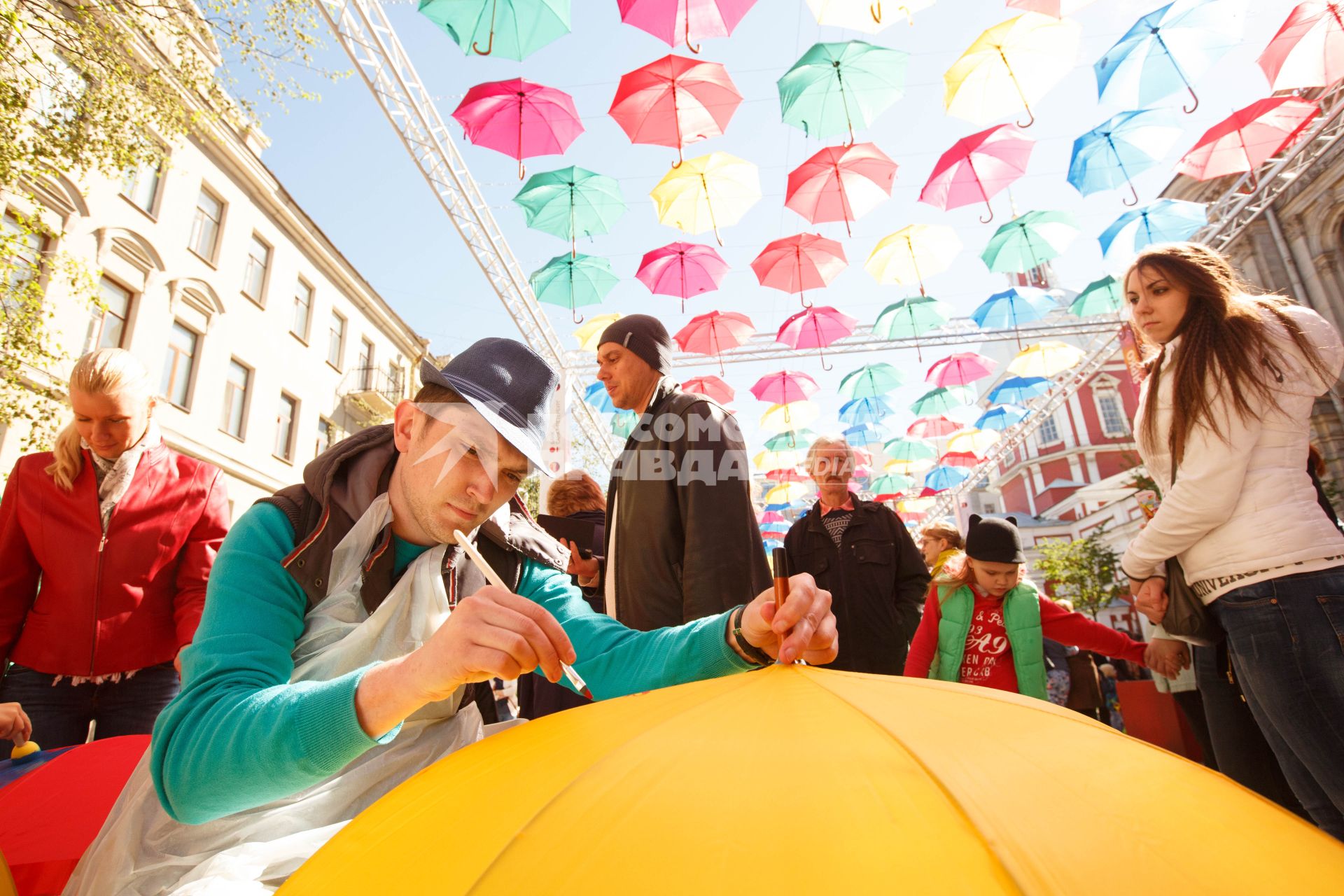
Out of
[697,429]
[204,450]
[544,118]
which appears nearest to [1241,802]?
[697,429]

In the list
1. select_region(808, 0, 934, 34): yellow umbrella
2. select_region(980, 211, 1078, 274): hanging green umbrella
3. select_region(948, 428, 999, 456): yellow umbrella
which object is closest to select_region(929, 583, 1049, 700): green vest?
select_region(808, 0, 934, 34): yellow umbrella

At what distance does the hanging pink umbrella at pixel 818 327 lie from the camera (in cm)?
1174

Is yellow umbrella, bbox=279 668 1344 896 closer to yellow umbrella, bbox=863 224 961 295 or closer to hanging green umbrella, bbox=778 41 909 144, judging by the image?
hanging green umbrella, bbox=778 41 909 144

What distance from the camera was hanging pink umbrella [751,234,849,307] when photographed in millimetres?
9773

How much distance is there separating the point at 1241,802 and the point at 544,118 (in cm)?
795

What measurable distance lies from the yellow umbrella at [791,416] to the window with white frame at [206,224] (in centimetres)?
1232

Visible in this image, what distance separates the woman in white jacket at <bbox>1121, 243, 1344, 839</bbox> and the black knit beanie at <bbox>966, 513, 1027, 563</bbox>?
5.22ft

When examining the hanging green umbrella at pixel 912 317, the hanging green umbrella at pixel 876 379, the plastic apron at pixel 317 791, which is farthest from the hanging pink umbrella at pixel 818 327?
the plastic apron at pixel 317 791

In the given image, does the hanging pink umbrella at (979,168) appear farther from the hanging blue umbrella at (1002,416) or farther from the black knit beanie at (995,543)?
the hanging blue umbrella at (1002,416)

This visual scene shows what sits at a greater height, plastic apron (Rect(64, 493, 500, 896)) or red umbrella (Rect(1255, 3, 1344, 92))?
red umbrella (Rect(1255, 3, 1344, 92))

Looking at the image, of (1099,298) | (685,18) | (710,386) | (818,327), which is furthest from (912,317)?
(685,18)

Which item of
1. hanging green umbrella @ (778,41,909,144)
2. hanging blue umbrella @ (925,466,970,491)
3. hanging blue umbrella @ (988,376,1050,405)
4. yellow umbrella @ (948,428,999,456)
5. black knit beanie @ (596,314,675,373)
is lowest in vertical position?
black knit beanie @ (596,314,675,373)

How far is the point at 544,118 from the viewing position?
7375mm

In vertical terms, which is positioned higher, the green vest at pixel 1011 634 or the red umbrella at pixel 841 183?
the red umbrella at pixel 841 183
